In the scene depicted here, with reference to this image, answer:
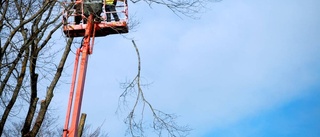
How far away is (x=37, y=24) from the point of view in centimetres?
916

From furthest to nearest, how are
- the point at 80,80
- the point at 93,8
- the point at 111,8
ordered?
the point at 111,8 → the point at 93,8 → the point at 80,80

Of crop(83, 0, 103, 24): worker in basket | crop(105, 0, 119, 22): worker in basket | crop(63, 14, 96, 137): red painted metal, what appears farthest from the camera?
crop(105, 0, 119, 22): worker in basket

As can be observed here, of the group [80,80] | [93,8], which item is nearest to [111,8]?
[93,8]

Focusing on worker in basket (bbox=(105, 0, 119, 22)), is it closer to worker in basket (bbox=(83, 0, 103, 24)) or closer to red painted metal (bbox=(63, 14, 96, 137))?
worker in basket (bbox=(83, 0, 103, 24))

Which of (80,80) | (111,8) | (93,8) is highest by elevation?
(111,8)

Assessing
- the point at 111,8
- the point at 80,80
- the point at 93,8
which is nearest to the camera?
the point at 80,80

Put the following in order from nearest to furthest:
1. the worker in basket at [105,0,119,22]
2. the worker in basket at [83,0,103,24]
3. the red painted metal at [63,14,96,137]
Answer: the red painted metal at [63,14,96,137], the worker in basket at [83,0,103,24], the worker in basket at [105,0,119,22]

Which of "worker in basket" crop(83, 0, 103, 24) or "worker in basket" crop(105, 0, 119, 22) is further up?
"worker in basket" crop(105, 0, 119, 22)

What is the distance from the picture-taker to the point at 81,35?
23.7ft

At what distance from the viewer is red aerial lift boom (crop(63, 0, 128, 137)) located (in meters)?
6.22

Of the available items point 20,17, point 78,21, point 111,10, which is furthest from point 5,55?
point 111,10

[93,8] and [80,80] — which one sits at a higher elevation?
[93,8]

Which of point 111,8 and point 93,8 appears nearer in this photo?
point 93,8

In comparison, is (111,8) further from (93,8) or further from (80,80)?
(80,80)
